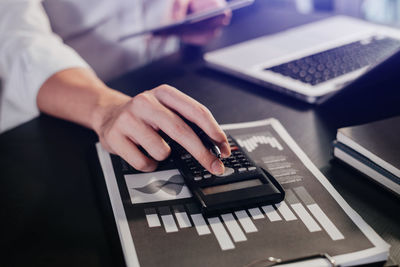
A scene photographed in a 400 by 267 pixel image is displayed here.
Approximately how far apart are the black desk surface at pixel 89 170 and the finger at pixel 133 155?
0.17 ft

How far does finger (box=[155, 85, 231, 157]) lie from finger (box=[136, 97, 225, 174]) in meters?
0.01

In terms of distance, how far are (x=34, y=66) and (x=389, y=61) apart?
62 cm

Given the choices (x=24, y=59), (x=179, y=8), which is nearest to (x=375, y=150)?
(x=24, y=59)

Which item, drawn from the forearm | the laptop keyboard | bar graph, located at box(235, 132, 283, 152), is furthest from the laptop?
the forearm

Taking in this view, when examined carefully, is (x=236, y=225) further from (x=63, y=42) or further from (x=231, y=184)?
(x=63, y=42)

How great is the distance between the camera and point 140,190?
502mm

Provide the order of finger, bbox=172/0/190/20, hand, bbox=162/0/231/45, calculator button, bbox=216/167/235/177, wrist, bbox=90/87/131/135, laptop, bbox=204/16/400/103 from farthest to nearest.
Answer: finger, bbox=172/0/190/20 → hand, bbox=162/0/231/45 → laptop, bbox=204/16/400/103 → wrist, bbox=90/87/131/135 → calculator button, bbox=216/167/235/177

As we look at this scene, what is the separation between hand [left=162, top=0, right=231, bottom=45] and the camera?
0.96 m

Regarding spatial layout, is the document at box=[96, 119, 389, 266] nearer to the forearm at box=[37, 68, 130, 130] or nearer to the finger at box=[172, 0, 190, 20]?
the forearm at box=[37, 68, 130, 130]

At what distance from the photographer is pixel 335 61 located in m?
0.85

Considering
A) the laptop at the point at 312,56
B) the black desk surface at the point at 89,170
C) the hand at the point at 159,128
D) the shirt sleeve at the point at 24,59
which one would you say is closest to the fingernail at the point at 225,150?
the hand at the point at 159,128

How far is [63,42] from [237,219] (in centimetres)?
84

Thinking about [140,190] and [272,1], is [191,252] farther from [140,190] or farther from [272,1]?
[272,1]

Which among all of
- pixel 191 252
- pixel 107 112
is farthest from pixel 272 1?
pixel 191 252
